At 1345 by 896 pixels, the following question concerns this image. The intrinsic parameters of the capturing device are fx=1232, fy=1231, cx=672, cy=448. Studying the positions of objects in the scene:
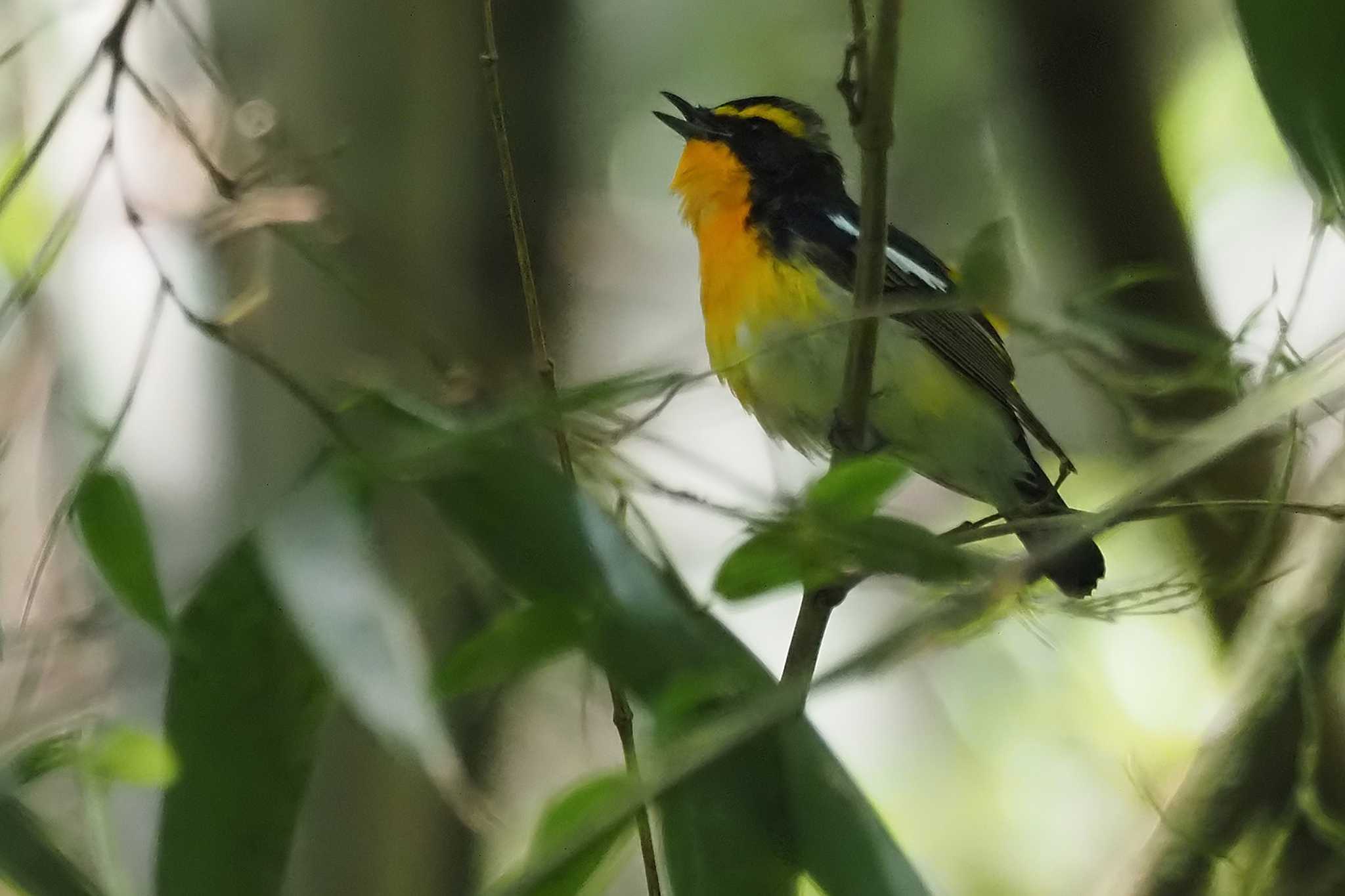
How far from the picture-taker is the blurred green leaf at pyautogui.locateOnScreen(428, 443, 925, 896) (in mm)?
474

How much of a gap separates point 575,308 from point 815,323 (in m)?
0.43

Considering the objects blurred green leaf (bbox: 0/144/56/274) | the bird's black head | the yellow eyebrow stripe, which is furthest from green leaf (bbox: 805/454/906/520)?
the yellow eyebrow stripe

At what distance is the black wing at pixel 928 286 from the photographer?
107 cm

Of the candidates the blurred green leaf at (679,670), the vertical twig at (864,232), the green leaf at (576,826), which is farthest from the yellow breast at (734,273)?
the green leaf at (576,826)

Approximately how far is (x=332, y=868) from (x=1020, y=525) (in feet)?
1.94

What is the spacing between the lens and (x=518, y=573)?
488 millimetres

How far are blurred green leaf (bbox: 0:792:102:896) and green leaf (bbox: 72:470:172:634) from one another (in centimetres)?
9

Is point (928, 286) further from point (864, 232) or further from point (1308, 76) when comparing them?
point (1308, 76)

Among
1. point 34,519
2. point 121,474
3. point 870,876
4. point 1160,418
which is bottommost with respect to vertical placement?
point 870,876

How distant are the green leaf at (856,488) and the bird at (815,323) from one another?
556mm

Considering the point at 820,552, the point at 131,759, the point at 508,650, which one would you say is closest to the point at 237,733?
the point at 131,759

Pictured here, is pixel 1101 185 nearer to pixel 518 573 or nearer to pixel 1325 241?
pixel 1325 241

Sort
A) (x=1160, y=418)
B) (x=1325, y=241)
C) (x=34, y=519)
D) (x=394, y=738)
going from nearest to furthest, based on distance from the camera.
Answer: (x=394, y=738)
(x=1325, y=241)
(x=34, y=519)
(x=1160, y=418)

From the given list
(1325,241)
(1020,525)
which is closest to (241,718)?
(1020,525)
